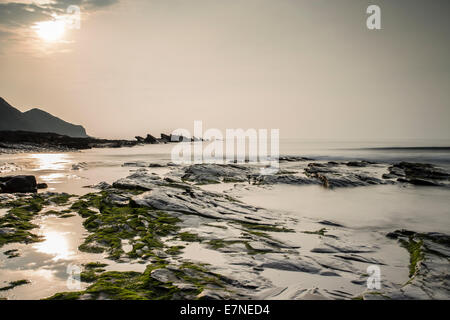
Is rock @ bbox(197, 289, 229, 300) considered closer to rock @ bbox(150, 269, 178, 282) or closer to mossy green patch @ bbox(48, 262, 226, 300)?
mossy green patch @ bbox(48, 262, 226, 300)

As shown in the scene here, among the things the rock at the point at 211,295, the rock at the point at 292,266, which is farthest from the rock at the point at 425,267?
the rock at the point at 211,295

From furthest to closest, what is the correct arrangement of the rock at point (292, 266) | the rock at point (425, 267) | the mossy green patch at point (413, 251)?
the mossy green patch at point (413, 251) < the rock at point (292, 266) < the rock at point (425, 267)

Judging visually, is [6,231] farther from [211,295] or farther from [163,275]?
[211,295]

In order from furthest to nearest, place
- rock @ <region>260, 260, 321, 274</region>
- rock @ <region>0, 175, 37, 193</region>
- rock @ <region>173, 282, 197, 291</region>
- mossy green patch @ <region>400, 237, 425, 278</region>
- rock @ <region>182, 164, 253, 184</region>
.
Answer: rock @ <region>182, 164, 253, 184</region> → rock @ <region>0, 175, 37, 193</region> → mossy green patch @ <region>400, 237, 425, 278</region> → rock @ <region>260, 260, 321, 274</region> → rock @ <region>173, 282, 197, 291</region>

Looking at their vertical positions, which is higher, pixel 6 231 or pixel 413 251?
pixel 6 231

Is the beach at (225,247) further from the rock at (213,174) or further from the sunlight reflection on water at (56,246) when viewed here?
the rock at (213,174)

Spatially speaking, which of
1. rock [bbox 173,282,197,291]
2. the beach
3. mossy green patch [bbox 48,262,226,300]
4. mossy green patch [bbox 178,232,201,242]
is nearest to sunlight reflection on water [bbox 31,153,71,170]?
the beach

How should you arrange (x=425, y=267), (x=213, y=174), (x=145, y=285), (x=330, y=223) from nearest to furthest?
1. (x=145, y=285)
2. (x=425, y=267)
3. (x=330, y=223)
4. (x=213, y=174)

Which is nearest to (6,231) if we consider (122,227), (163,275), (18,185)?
(122,227)

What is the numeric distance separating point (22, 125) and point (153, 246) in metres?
204

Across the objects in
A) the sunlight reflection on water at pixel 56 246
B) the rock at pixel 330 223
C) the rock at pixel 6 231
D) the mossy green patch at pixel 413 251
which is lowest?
the rock at pixel 330 223

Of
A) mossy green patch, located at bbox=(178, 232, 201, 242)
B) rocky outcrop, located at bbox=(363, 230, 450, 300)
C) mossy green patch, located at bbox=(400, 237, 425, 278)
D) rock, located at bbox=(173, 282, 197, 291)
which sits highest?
rock, located at bbox=(173, 282, 197, 291)

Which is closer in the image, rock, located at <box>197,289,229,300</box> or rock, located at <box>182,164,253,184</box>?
rock, located at <box>197,289,229,300</box>
